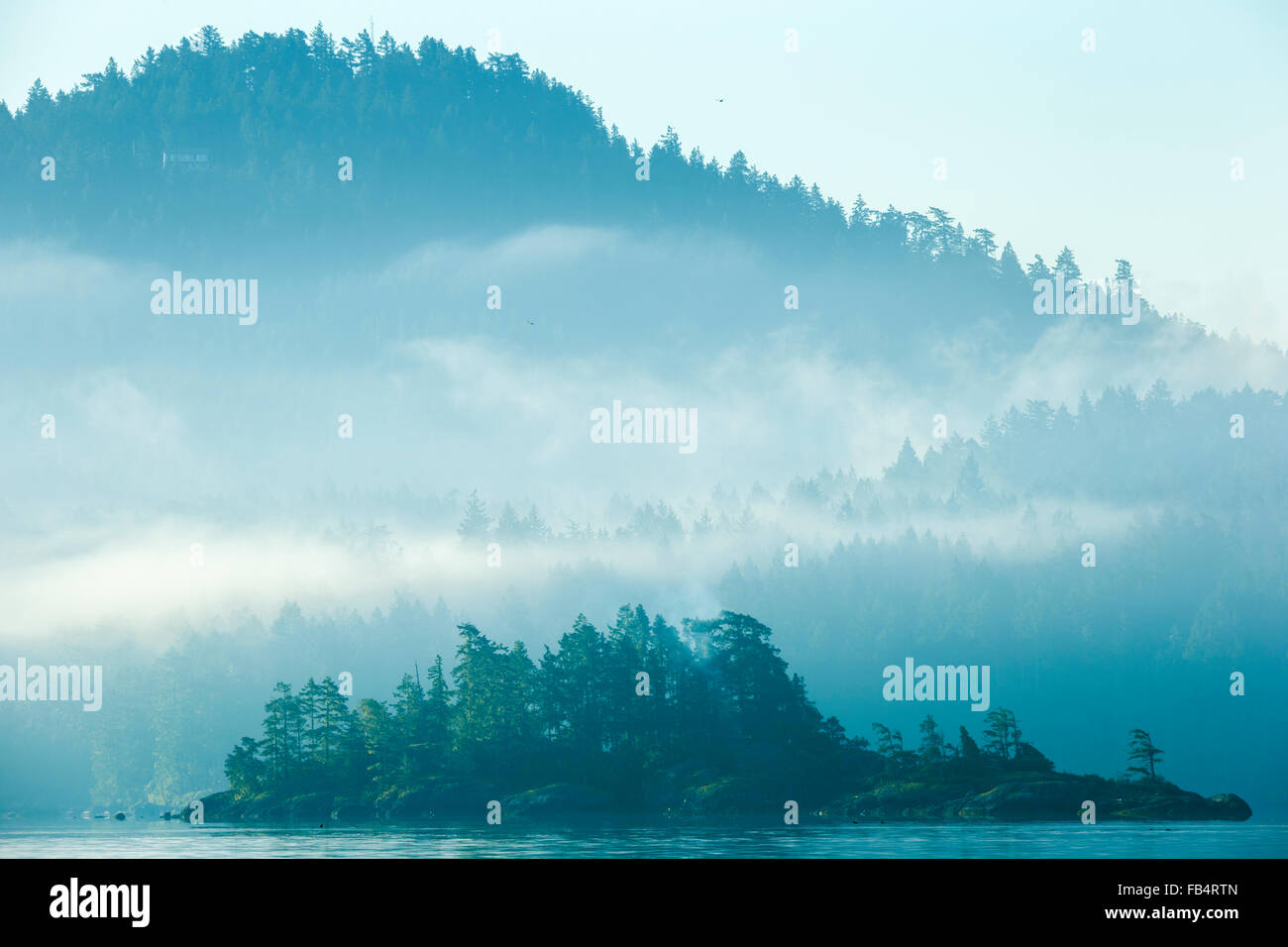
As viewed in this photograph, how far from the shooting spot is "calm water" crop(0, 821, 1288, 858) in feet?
355

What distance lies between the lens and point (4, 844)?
164750mm

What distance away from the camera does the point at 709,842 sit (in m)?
122

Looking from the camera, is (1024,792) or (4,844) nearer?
(4,844)

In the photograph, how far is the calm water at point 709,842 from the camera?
108250 millimetres
